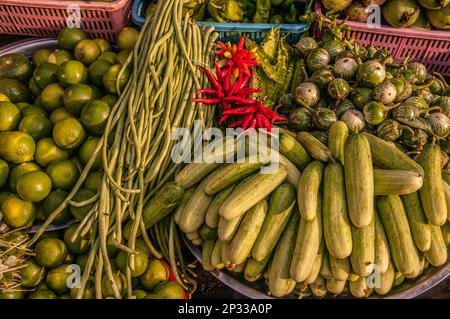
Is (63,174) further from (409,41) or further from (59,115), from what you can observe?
(409,41)

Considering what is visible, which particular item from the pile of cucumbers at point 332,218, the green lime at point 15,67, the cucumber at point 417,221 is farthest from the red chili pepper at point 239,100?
the green lime at point 15,67

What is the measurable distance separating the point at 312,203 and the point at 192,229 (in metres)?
0.68

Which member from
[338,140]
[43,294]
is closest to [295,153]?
[338,140]

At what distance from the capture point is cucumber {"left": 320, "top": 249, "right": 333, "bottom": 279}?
184 cm

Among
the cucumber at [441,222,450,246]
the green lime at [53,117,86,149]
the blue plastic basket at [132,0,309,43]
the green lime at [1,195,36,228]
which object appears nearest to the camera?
the cucumber at [441,222,450,246]

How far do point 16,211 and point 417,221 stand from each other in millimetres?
2242

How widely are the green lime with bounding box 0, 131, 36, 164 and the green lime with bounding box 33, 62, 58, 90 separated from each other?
0.48m

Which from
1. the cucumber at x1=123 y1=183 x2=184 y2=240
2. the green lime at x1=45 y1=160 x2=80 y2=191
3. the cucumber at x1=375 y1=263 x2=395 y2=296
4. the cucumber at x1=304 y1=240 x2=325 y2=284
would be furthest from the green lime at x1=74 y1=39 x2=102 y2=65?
the cucumber at x1=375 y1=263 x2=395 y2=296

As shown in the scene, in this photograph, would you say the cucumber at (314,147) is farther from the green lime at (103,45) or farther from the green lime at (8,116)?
the green lime at (8,116)

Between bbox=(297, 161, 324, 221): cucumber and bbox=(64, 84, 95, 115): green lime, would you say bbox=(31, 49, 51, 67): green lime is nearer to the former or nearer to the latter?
bbox=(64, 84, 95, 115): green lime

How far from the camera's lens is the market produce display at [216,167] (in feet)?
5.97

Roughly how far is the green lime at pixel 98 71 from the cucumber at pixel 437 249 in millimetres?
2252

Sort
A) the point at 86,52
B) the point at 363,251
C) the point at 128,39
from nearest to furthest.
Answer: the point at 363,251 → the point at 86,52 → the point at 128,39

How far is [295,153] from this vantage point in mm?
2070
